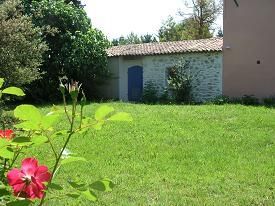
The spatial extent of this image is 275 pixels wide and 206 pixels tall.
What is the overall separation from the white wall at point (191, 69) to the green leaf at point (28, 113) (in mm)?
18773

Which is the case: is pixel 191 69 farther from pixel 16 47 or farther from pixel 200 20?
pixel 200 20

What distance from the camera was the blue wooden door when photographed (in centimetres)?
2241

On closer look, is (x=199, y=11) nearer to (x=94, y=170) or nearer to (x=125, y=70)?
(x=125, y=70)

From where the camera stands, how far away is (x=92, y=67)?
21391 mm

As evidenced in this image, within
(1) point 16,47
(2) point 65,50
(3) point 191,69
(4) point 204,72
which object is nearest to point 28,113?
(1) point 16,47

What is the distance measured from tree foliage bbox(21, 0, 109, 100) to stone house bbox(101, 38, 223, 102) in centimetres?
103

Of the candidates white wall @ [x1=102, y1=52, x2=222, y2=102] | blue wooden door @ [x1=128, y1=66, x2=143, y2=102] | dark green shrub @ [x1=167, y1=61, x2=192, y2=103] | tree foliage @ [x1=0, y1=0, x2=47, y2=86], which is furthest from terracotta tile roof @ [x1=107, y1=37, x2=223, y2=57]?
tree foliage @ [x1=0, y1=0, x2=47, y2=86]

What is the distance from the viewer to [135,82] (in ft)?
73.8

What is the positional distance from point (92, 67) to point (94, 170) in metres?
14.5

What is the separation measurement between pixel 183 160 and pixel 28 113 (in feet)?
23.1

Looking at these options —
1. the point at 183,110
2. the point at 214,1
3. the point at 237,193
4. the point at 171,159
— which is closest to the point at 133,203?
the point at 237,193

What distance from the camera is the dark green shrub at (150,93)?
20625 millimetres

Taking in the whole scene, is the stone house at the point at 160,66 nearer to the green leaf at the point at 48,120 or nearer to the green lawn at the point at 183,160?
the green lawn at the point at 183,160

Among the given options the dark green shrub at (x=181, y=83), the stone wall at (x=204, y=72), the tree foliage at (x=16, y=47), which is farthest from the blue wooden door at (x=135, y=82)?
the tree foliage at (x=16, y=47)
